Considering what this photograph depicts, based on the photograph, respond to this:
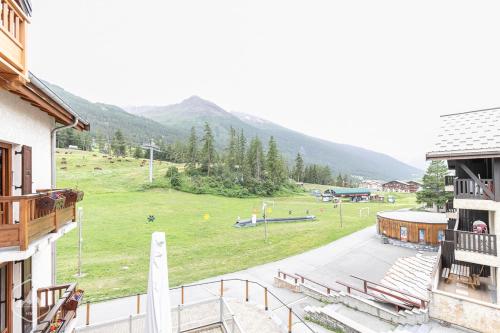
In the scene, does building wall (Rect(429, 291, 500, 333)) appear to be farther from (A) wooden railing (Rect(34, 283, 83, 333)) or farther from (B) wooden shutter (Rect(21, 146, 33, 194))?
(B) wooden shutter (Rect(21, 146, 33, 194))

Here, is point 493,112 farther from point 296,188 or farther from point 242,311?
point 296,188

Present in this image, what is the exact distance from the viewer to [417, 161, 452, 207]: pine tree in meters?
37.5

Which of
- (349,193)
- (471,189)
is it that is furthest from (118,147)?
(471,189)

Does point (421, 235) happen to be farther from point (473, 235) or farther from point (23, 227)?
point (23, 227)

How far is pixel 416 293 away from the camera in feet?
44.0

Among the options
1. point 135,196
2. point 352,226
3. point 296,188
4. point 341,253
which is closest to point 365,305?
point 341,253

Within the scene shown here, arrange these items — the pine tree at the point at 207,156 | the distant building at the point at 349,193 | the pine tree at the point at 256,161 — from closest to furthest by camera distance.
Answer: the pine tree at the point at 207,156 → the distant building at the point at 349,193 → the pine tree at the point at 256,161

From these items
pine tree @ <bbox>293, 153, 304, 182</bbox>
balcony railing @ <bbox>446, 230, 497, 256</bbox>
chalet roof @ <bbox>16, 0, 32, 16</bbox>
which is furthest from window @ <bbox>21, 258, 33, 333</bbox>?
pine tree @ <bbox>293, 153, 304, 182</bbox>

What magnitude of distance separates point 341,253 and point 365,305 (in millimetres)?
9212

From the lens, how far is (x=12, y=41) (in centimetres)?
400

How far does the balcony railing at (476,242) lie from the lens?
10.5 metres

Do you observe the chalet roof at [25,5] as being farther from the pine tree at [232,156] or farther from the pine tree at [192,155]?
the pine tree at [232,156]

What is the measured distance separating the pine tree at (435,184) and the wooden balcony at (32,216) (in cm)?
4348

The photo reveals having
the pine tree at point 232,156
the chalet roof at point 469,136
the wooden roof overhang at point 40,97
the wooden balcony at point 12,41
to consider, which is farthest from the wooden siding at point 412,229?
the pine tree at point 232,156
